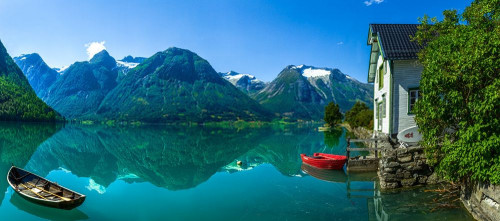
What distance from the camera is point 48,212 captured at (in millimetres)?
13742

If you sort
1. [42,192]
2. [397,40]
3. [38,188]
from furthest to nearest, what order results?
1. [397,40]
2. [38,188]
3. [42,192]

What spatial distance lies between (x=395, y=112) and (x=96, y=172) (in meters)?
24.3

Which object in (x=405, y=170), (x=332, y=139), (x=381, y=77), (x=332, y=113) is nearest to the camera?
(x=405, y=170)

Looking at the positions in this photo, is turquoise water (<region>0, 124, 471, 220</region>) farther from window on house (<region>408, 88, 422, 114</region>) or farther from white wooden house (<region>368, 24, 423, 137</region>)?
window on house (<region>408, 88, 422, 114</region>)

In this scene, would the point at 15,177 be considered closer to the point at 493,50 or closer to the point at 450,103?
the point at 450,103

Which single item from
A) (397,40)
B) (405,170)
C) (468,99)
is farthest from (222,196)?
(397,40)

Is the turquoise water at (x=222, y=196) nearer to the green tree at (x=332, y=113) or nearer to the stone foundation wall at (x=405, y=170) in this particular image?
the stone foundation wall at (x=405, y=170)

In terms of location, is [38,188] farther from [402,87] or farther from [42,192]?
[402,87]

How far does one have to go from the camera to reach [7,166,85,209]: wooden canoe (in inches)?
528

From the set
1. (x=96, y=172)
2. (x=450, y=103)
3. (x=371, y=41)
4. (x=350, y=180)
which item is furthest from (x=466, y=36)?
(x=96, y=172)

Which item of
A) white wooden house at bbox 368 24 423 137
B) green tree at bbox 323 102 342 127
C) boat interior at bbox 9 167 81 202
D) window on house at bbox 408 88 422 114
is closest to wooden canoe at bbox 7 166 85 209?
boat interior at bbox 9 167 81 202

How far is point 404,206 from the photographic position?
13828 millimetres

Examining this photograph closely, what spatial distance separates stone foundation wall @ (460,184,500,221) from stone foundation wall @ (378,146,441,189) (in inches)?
137

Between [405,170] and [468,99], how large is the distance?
631 cm
